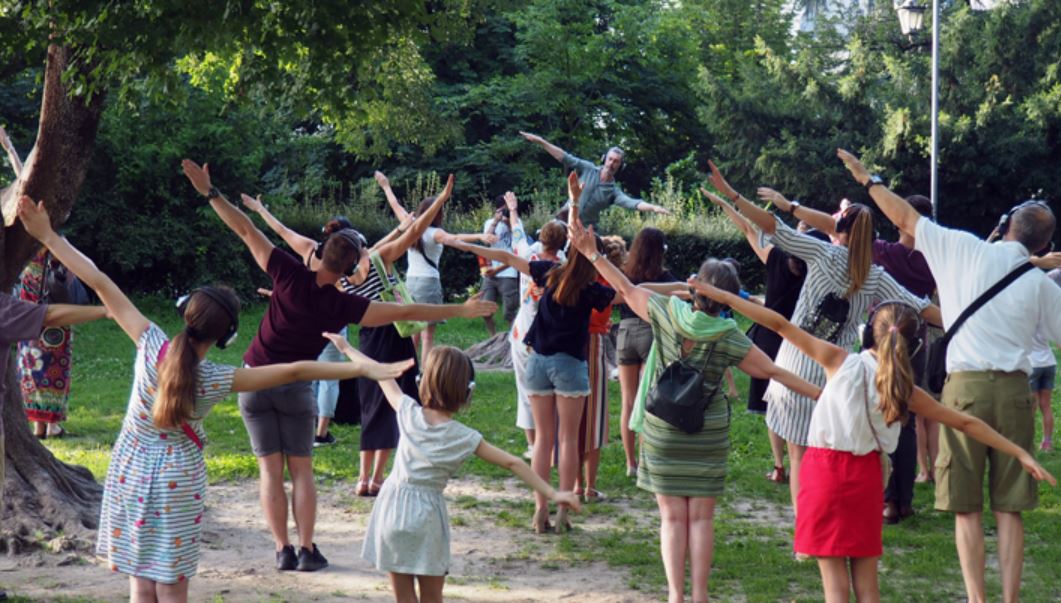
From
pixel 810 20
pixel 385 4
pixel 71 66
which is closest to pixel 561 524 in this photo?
pixel 385 4

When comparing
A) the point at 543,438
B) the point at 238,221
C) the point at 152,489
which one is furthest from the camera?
the point at 543,438

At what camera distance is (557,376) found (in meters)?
7.75

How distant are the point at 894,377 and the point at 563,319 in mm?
2763

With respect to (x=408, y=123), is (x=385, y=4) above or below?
below

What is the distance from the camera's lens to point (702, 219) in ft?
84.8

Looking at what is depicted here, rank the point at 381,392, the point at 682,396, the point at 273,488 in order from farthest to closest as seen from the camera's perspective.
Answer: the point at 381,392, the point at 273,488, the point at 682,396

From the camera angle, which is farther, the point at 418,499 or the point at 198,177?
the point at 198,177

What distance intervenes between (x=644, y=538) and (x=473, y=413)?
15.5ft

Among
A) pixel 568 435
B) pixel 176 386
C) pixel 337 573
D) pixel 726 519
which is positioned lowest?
pixel 337 573

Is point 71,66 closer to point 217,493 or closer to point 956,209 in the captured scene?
point 217,493

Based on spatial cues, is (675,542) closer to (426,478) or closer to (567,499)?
(567,499)

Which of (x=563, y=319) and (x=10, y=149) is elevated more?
(x=10, y=149)

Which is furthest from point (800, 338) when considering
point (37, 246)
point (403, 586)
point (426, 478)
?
point (37, 246)

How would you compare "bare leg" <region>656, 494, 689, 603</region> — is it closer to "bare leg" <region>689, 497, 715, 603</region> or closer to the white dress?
"bare leg" <region>689, 497, 715, 603</region>
